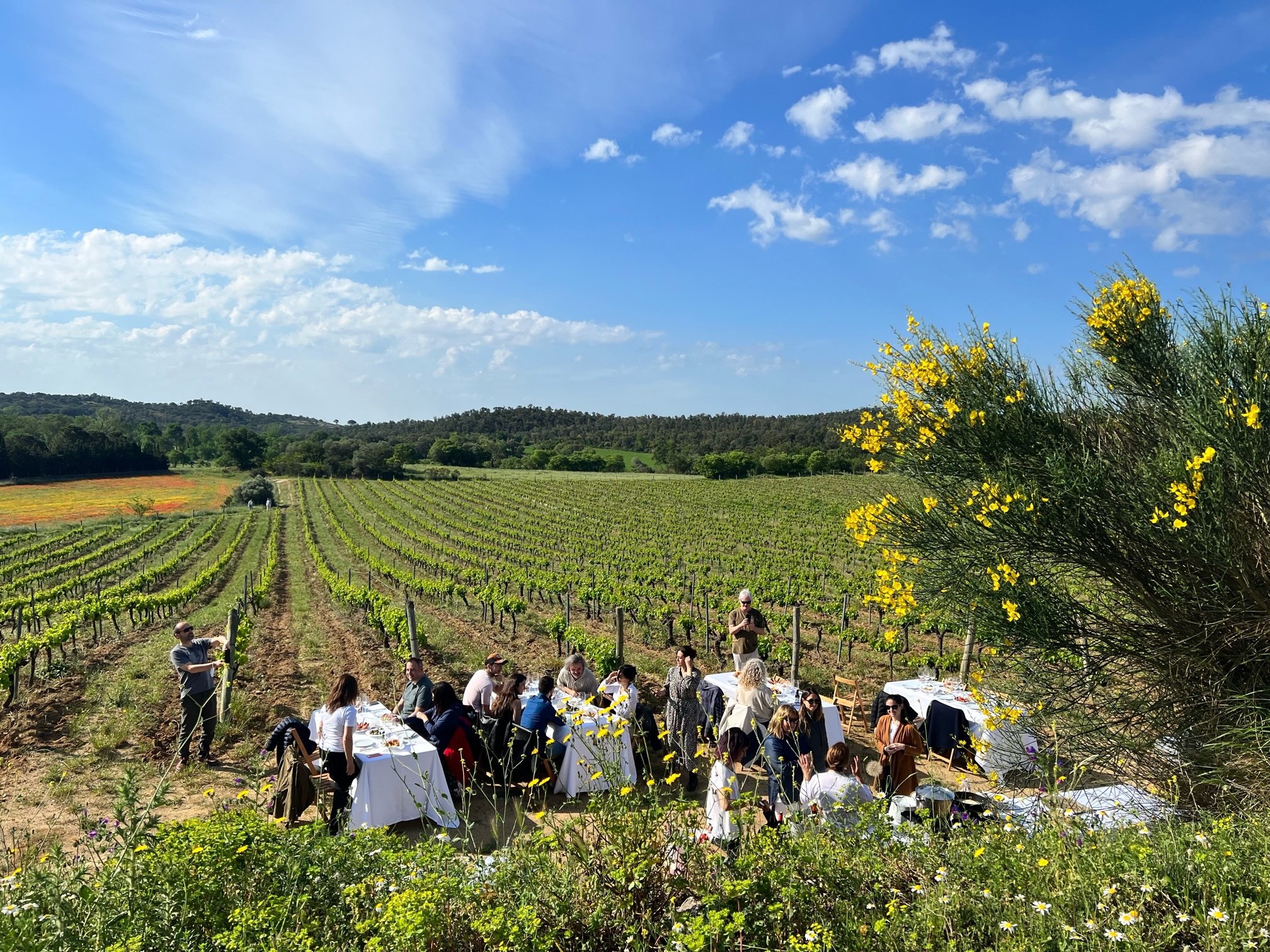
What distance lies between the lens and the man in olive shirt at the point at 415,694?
671cm

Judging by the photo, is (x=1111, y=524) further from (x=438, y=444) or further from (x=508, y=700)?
(x=438, y=444)

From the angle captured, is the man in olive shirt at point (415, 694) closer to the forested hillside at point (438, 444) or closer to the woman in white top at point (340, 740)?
the woman in white top at point (340, 740)

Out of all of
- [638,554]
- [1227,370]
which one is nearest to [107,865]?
[1227,370]

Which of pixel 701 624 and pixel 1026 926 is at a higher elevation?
pixel 1026 926

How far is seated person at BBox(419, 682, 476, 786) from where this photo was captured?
6.04 m

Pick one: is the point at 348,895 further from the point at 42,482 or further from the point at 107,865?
the point at 42,482

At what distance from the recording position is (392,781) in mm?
5715

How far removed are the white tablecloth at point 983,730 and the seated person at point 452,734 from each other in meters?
4.32

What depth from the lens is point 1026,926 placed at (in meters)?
2.47

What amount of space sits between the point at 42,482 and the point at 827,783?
277 feet

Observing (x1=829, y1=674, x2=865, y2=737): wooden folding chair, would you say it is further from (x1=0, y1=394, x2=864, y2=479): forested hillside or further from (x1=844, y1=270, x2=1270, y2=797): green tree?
(x1=0, y1=394, x2=864, y2=479): forested hillside

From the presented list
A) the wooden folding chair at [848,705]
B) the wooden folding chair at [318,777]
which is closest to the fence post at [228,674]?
the wooden folding chair at [318,777]

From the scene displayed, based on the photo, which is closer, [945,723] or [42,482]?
[945,723]

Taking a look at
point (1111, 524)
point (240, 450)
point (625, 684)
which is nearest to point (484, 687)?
point (625, 684)
